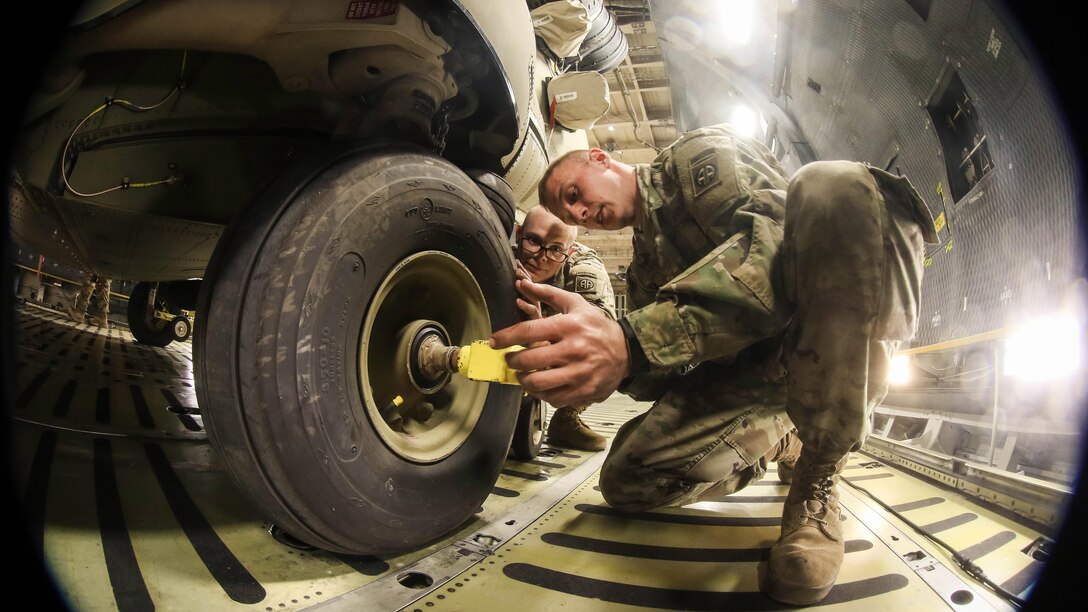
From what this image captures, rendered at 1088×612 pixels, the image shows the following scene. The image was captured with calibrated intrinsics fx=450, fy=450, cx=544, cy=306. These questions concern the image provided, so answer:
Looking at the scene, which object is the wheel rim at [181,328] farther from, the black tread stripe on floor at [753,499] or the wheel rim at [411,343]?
the black tread stripe on floor at [753,499]

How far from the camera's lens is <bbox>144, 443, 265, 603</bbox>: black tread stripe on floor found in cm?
79

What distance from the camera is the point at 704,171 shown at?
1.35m

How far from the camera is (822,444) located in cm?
112

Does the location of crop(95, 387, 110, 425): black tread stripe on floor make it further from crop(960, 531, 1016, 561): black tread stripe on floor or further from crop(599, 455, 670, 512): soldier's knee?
crop(960, 531, 1016, 561): black tread stripe on floor

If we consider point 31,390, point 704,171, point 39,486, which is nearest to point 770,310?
point 704,171

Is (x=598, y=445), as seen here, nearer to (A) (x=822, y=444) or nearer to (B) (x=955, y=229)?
(A) (x=822, y=444)

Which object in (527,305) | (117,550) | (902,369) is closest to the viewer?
(117,550)

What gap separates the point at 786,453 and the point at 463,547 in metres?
1.34

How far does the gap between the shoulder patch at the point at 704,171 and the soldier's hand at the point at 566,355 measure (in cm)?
64

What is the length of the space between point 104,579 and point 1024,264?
2.91m

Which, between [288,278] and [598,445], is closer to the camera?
[288,278]

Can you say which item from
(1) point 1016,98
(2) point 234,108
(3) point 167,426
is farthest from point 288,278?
(1) point 1016,98

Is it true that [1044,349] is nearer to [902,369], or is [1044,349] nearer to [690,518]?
[902,369]

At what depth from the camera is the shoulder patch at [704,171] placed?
1321 mm
